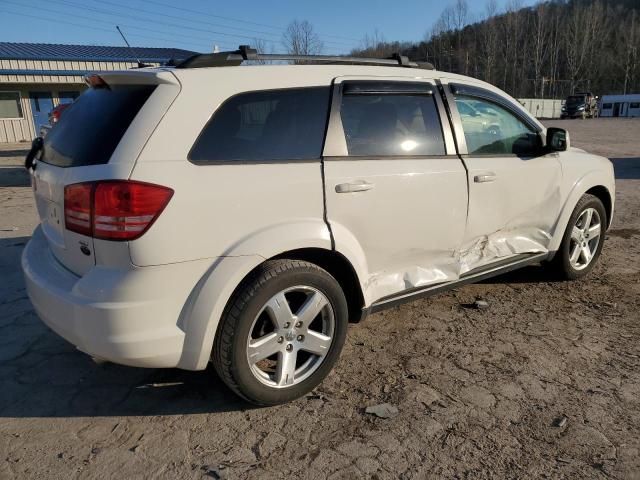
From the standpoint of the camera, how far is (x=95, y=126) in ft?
8.58

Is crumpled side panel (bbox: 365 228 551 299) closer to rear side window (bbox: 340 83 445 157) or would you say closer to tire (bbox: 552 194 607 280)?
tire (bbox: 552 194 607 280)

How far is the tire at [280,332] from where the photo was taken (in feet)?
8.38

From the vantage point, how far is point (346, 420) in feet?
8.83

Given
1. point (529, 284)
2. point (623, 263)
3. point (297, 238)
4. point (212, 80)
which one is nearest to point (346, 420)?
point (297, 238)

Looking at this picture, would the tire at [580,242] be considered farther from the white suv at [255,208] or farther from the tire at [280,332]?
the tire at [280,332]

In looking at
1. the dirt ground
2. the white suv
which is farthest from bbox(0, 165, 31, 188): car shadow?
the white suv

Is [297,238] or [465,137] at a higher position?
[465,137]

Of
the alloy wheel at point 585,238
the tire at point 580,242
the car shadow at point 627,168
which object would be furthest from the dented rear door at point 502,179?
the car shadow at point 627,168

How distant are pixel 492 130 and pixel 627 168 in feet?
35.6

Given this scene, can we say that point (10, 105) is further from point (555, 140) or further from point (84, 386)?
point (555, 140)

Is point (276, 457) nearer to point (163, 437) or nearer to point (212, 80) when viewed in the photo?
point (163, 437)

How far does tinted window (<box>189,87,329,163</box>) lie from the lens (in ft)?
8.36

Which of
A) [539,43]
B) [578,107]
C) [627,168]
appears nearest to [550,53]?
[539,43]

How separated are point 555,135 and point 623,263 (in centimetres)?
203
